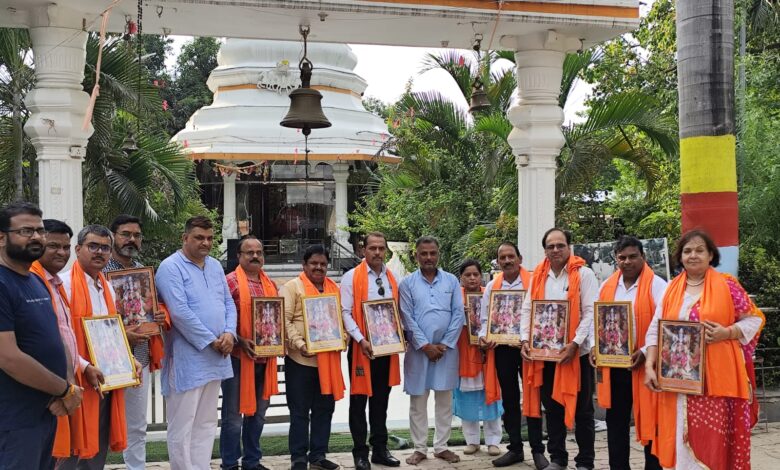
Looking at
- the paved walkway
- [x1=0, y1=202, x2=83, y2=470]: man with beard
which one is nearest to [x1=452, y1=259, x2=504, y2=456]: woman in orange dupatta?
the paved walkway

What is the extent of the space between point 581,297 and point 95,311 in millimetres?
3426

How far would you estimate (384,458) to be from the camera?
6211 mm

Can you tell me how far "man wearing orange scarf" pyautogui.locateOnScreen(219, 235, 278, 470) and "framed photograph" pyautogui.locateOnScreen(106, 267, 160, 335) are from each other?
0.77 metres

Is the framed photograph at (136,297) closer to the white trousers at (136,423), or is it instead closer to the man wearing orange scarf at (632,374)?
the white trousers at (136,423)

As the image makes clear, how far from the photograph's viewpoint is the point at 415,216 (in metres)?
13.9

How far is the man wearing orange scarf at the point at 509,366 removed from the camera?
20.3 feet

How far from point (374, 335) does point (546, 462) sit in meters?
1.68

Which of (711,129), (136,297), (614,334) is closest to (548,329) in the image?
(614,334)

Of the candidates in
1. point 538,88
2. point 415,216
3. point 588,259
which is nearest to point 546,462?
point 588,259

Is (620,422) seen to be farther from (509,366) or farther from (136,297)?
(136,297)

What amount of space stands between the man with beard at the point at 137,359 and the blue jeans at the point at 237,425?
24.0 inches

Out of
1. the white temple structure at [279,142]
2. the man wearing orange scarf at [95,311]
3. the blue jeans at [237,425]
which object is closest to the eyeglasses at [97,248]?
the man wearing orange scarf at [95,311]

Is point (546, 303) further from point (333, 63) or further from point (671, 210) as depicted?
point (333, 63)

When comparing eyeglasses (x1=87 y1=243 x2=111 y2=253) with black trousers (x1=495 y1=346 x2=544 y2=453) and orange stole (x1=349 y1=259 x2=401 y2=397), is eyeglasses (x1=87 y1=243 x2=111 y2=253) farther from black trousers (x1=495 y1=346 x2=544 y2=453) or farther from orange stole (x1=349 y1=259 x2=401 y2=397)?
black trousers (x1=495 y1=346 x2=544 y2=453)
